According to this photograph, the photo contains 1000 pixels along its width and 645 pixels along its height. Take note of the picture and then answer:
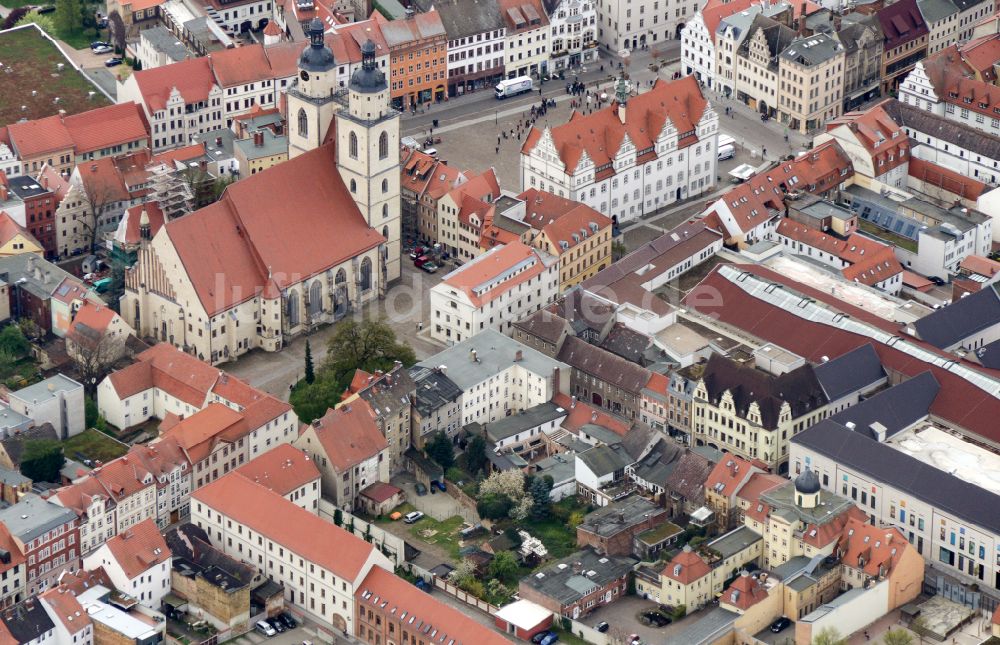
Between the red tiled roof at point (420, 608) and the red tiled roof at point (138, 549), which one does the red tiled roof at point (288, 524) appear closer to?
the red tiled roof at point (420, 608)

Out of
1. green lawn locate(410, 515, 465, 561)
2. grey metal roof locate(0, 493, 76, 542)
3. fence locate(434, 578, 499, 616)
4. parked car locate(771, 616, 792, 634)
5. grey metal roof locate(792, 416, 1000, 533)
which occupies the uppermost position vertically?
grey metal roof locate(792, 416, 1000, 533)

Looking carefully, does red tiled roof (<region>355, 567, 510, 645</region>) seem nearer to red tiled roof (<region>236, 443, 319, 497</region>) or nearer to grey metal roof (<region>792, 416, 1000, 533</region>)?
red tiled roof (<region>236, 443, 319, 497</region>)

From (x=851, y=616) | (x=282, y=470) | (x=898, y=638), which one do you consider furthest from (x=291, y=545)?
(x=898, y=638)

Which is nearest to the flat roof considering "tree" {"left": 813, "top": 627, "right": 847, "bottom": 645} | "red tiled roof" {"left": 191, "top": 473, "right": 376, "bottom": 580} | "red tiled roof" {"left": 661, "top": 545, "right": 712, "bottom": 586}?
"tree" {"left": 813, "top": 627, "right": 847, "bottom": 645}

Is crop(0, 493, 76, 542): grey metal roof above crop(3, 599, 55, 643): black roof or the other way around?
above

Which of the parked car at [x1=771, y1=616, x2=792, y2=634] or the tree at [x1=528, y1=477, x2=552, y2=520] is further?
the tree at [x1=528, y1=477, x2=552, y2=520]

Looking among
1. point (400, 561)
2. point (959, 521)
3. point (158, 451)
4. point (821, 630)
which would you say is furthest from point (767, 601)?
point (158, 451)

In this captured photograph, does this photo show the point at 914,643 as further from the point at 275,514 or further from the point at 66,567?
the point at 66,567
